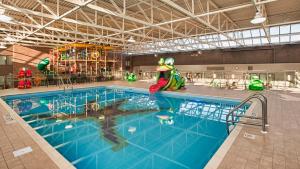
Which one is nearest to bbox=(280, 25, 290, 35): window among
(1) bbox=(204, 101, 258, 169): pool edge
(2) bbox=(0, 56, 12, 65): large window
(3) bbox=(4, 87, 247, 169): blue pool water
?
(3) bbox=(4, 87, 247, 169): blue pool water

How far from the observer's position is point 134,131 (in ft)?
16.7

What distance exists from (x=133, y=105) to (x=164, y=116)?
2144 mm

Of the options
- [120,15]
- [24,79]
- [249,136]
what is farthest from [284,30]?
[24,79]

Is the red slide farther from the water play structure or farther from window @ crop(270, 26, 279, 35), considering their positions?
window @ crop(270, 26, 279, 35)

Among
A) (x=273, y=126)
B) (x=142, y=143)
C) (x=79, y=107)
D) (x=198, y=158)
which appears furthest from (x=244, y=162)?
(x=79, y=107)

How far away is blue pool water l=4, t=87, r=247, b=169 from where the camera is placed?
361cm

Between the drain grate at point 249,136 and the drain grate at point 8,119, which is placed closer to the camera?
the drain grate at point 249,136

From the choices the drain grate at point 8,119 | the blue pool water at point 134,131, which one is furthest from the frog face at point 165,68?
the drain grate at point 8,119

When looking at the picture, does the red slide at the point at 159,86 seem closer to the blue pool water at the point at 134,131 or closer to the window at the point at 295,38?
the blue pool water at the point at 134,131

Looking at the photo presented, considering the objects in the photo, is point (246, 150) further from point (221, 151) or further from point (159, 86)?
point (159, 86)

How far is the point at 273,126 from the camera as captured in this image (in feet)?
13.2

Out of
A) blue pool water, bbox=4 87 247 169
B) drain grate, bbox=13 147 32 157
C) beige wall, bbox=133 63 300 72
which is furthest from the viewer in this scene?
beige wall, bbox=133 63 300 72

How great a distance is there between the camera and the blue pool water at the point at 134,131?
3.61m

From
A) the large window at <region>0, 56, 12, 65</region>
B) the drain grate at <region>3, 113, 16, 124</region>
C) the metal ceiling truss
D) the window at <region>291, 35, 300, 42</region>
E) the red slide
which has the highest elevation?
the window at <region>291, 35, 300, 42</region>
